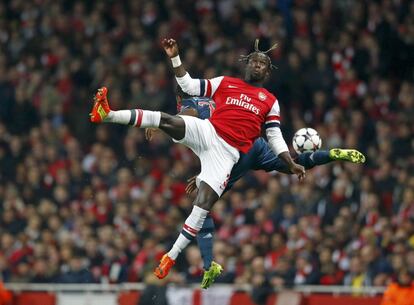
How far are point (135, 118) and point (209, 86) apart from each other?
3.53 feet

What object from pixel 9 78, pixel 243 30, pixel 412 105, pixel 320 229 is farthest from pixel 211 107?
pixel 9 78

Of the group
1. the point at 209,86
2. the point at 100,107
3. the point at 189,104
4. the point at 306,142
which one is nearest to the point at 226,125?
the point at 209,86

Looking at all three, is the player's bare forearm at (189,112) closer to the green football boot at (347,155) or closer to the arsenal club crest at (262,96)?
the arsenal club crest at (262,96)

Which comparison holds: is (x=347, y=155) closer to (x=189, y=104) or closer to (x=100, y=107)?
(x=189, y=104)

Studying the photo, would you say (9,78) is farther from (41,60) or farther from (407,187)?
(407,187)

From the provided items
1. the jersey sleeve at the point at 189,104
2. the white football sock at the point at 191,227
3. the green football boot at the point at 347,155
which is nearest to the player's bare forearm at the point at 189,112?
the jersey sleeve at the point at 189,104

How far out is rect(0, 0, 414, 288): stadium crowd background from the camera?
1928cm

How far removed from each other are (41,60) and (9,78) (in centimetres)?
72

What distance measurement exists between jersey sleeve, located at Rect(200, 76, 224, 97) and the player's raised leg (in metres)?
0.49

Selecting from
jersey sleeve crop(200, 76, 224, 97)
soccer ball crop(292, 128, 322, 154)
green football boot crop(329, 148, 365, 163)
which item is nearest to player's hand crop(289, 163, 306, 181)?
green football boot crop(329, 148, 365, 163)

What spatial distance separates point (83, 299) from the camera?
19.9 metres

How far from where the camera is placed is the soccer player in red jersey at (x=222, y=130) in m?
14.8

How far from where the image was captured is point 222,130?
14.9 meters

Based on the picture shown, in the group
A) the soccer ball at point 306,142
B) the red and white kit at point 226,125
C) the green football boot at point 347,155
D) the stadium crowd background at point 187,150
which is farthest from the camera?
the stadium crowd background at point 187,150
